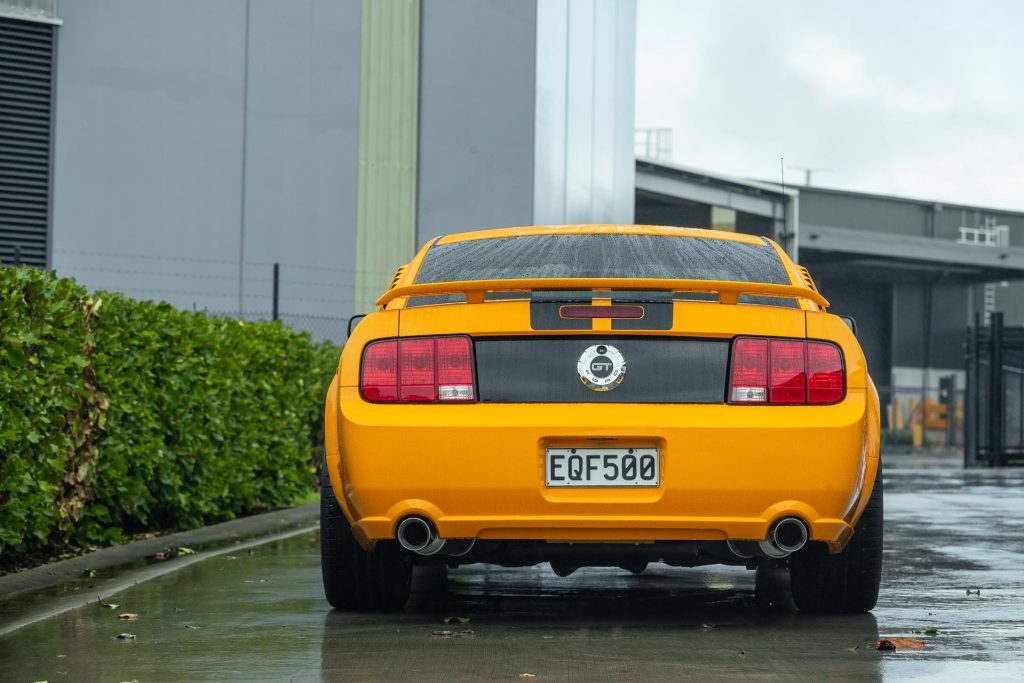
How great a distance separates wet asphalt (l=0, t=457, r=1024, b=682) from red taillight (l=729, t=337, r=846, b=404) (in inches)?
35.0

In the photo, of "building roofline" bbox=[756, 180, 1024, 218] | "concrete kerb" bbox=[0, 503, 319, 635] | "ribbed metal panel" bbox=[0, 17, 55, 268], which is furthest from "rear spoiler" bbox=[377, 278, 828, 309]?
"building roofline" bbox=[756, 180, 1024, 218]

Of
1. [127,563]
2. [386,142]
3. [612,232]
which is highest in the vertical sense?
[386,142]

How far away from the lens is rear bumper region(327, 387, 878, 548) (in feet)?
18.5

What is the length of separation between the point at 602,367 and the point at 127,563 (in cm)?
396

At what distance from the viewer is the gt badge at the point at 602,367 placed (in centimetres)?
574

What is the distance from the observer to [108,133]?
21.6m

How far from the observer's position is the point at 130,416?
9.62 meters

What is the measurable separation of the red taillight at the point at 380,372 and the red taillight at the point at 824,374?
1.51 meters

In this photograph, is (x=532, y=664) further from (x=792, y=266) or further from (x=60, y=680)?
(x=792, y=266)

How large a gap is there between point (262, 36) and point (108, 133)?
260cm

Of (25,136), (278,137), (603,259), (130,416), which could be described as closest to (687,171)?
(278,137)

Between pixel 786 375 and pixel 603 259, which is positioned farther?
pixel 603 259

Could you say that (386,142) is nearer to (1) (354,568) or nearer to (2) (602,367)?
(1) (354,568)

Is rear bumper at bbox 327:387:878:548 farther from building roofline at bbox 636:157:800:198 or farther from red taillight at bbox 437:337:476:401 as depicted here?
building roofline at bbox 636:157:800:198
